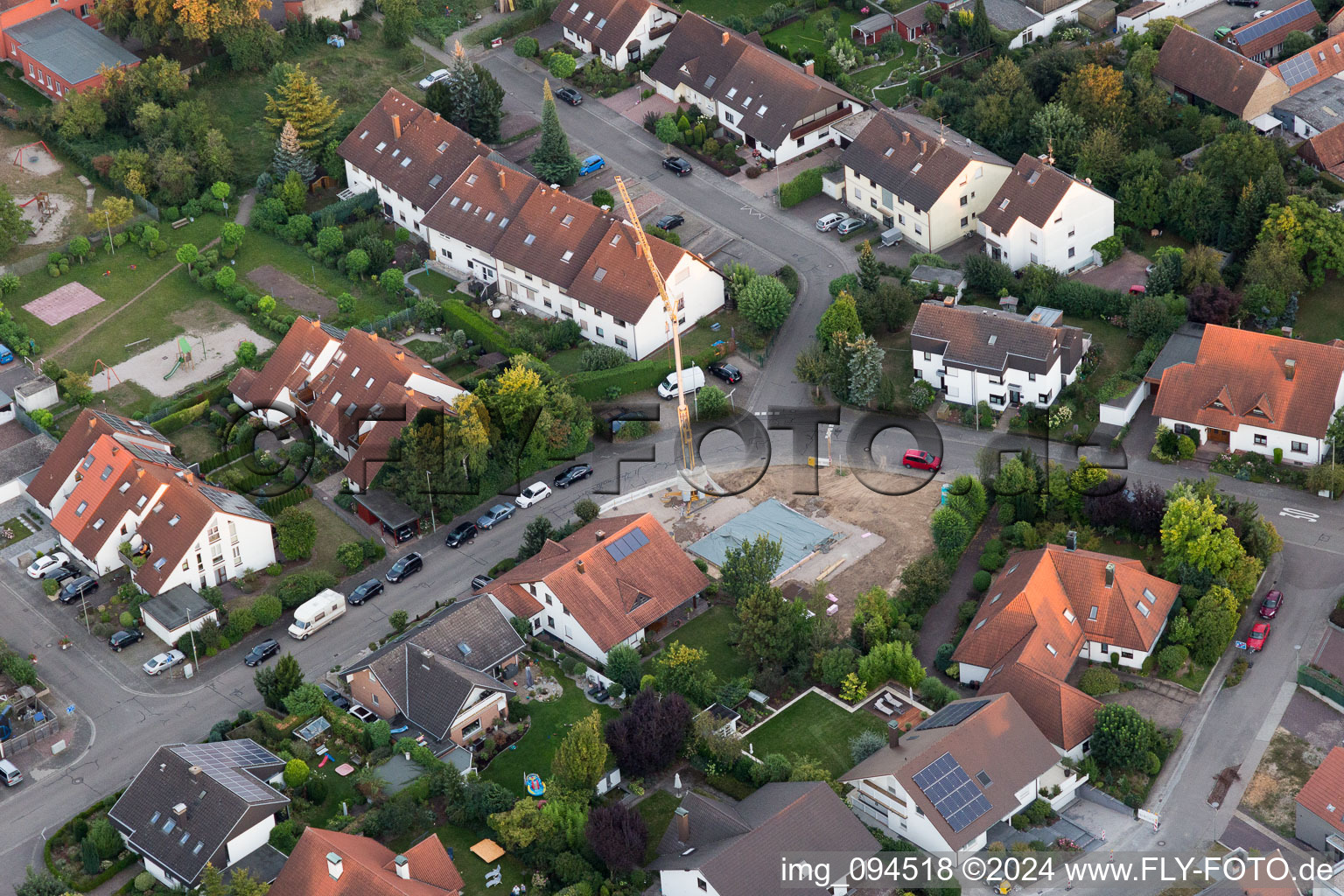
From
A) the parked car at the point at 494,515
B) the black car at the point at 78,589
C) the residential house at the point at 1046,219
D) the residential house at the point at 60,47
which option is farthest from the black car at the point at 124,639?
the residential house at the point at 1046,219

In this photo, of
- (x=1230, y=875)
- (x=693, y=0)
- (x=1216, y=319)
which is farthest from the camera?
(x=693, y=0)

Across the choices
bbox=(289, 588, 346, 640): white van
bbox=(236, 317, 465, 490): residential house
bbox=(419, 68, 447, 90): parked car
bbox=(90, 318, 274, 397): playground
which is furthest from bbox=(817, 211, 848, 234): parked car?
bbox=(289, 588, 346, 640): white van

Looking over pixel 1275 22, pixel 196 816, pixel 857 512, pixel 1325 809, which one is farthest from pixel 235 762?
pixel 1275 22

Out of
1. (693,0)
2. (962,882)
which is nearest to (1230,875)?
(962,882)

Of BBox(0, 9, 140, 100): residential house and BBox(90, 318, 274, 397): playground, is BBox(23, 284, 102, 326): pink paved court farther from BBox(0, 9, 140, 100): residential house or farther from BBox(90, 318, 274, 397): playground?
BBox(0, 9, 140, 100): residential house

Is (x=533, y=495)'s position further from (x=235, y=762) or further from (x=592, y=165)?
(x=592, y=165)

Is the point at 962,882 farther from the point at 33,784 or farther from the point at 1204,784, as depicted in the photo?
the point at 33,784

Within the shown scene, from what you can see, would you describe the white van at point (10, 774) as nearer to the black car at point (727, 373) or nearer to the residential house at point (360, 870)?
the residential house at point (360, 870)
